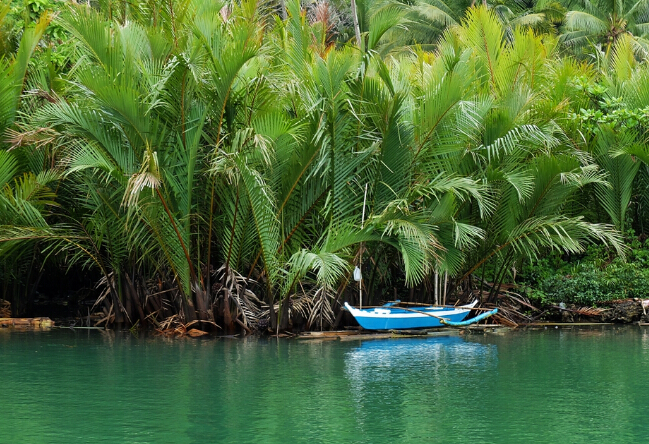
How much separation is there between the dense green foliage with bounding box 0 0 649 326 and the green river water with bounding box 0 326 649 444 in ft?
3.98

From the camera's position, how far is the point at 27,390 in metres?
7.29

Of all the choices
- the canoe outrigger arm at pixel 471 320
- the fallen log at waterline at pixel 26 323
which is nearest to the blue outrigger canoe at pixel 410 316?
the canoe outrigger arm at pixel 471 320

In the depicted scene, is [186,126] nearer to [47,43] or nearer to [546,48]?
[47,43]

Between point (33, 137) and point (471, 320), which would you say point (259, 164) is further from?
point (471, 320)

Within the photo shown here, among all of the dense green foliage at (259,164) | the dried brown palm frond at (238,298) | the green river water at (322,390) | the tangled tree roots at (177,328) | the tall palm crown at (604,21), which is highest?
the tall palm crown at (604,21)

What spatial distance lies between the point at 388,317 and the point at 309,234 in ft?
5.44

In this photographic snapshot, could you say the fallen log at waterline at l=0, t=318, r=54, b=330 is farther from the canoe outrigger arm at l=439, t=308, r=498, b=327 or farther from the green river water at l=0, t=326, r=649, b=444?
the canoe outrigger arm at l=439, t=308, r=498, b=327

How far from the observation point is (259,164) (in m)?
11.2

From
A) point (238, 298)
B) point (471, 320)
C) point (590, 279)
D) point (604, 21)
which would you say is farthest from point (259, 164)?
point (604, 21)

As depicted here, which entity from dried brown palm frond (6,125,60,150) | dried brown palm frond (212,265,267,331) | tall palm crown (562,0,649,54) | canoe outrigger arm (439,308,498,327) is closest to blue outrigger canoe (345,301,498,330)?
canoe outrigger arm (439,308,498,327)

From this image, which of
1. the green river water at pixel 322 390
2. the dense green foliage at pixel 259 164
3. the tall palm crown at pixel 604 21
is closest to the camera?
the green river water at pixel 322 390

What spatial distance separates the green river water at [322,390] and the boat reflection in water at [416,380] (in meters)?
0.02

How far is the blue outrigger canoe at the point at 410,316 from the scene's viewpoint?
451 inches

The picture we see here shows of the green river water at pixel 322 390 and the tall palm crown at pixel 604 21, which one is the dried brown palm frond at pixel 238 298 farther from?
the tall palm crown at pixel 604 21
